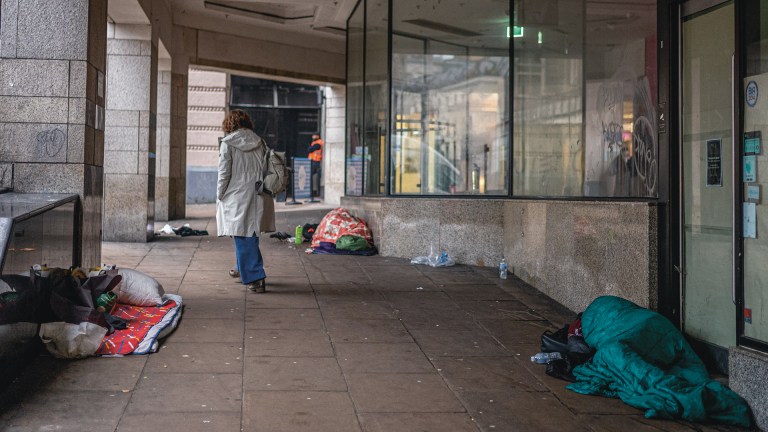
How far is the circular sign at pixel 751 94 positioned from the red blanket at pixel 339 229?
25.3ft

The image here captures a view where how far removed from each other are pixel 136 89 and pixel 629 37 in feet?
25.9

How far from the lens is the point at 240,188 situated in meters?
7.96

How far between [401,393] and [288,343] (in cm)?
142

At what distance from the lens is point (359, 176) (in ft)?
46.5

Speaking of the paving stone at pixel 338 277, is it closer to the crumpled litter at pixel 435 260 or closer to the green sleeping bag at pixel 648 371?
the crumpled litter at pixel 435 260

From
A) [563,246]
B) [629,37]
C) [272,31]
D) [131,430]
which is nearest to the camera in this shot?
[131,430]

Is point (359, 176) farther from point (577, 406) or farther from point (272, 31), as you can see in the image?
point (577, 406)

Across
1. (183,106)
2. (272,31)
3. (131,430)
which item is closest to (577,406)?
(131,430)

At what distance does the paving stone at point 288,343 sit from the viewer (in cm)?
541

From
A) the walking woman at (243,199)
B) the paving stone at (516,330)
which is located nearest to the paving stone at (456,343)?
the paving stone at (516,330)

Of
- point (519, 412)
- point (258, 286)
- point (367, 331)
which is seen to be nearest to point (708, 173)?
point (519, 412)

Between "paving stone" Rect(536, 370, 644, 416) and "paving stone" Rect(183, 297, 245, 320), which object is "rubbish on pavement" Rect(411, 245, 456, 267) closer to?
"paving stone" Rect(183, 297, 245, 320)

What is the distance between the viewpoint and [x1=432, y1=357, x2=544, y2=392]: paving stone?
4.75 metres

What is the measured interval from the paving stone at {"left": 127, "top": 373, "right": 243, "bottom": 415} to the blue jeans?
3073 millimetres
